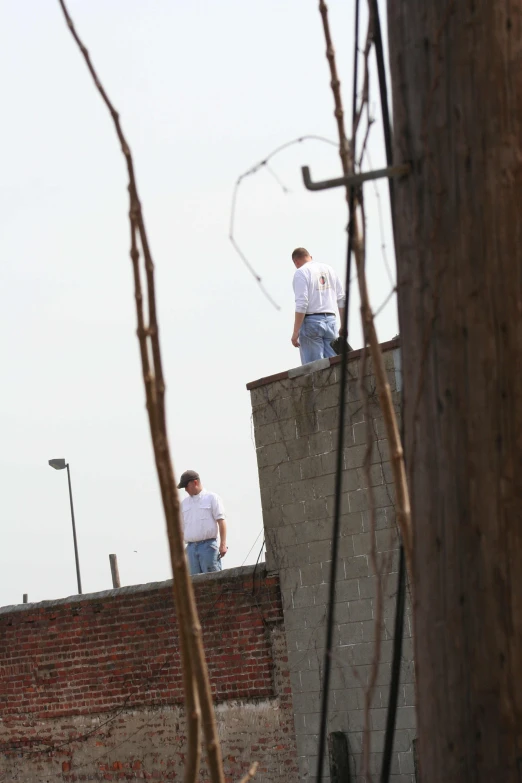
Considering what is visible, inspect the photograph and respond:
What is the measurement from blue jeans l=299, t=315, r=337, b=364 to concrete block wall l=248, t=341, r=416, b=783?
0.20m

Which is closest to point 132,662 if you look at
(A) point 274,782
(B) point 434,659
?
(A) point 274,782

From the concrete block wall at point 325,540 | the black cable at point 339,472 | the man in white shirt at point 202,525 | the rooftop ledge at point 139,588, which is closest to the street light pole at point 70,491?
the rooftop ledge at point 139,588

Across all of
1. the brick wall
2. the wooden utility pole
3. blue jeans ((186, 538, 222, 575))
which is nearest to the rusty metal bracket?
the wooden utility pole

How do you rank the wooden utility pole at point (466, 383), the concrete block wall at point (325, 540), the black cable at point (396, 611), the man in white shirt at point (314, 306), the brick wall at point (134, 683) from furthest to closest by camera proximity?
1. the brick wall at point (134, 683)
2. the man in white shirt at point (314, 306)
3. the concrete block wall at point (325, 540)
4. the black cable at point (396, 611)
5. the wooden utility pole at point (466, 383)

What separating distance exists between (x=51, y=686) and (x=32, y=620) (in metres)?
0.72

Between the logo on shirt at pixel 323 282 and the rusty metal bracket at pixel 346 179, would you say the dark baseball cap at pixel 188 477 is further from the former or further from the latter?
the rusty metal bracket at pixel 346 179

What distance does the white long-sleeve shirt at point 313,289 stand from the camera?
955 centimetres

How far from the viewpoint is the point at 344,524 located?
31.0ft

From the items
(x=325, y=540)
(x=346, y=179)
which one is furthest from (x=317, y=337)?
(x=346, y=179)

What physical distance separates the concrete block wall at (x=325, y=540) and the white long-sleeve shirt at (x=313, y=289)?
47cm

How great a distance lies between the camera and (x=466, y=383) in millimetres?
2379

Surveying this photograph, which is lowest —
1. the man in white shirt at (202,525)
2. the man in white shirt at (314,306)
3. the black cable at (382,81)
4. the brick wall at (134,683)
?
the brick wall at (134,683)

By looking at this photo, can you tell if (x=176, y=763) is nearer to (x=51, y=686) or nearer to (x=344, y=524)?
(x=51, y=686)

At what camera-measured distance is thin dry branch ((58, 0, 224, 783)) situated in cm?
199
